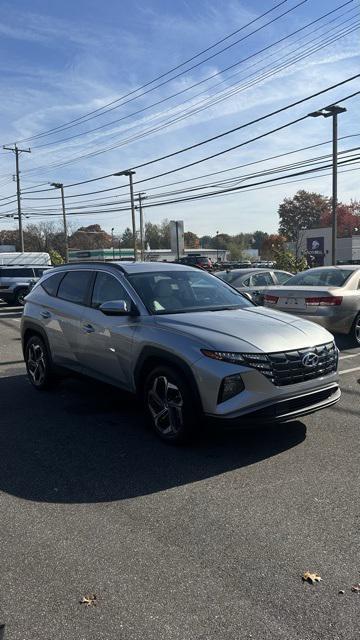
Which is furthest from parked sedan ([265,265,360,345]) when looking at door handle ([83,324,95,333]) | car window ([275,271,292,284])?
door handle ([83,324,95,333])

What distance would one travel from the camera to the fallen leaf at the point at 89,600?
108 inches

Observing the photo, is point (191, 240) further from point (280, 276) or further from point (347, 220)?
point (280, 276)

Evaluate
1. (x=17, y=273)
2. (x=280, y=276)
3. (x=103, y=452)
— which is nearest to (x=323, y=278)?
(x=280, y=276)

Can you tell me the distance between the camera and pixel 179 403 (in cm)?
477

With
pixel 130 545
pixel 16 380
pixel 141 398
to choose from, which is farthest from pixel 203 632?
pixel 16 380

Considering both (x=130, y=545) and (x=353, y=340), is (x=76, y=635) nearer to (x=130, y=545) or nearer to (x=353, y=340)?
(x=130, y=545)

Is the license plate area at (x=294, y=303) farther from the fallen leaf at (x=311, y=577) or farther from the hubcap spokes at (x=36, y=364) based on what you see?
the fallen leaf at (x=311, y=577)

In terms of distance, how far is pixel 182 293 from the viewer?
582 cm

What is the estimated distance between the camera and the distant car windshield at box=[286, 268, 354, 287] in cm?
1009

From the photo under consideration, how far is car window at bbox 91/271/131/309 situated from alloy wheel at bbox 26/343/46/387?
141cm

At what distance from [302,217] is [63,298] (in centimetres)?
11939

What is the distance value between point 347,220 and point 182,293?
110 metres

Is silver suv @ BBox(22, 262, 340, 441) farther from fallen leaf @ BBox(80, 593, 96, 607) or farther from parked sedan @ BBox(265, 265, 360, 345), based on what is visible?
parked sedan @ BBox(265, 265, 360, 345)

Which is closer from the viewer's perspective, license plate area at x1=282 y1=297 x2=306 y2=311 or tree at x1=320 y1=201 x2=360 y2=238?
license plate area at x1=282 y1=297 x2=306 y2=311
